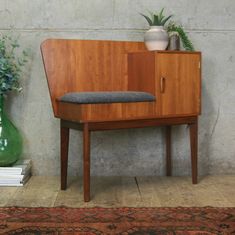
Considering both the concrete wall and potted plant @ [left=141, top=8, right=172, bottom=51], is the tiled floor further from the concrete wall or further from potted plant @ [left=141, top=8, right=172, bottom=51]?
potted plant @ [left=141, top=8, right=172, bottom=51]

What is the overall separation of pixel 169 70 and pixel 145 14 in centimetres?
62

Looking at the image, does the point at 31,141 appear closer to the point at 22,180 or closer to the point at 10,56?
the point at 22,180

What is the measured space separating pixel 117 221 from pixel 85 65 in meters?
1.14

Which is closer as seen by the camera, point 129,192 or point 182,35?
point 129,192

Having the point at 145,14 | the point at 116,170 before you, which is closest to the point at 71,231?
the point at 116,170

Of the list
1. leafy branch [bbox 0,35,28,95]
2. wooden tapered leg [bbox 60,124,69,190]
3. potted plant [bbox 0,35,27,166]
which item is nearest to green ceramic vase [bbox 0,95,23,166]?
potted plant [bbox 0,35,27,166]

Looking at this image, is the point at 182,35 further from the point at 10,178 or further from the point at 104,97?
the point at 10,178

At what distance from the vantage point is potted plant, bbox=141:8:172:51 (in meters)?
2.68

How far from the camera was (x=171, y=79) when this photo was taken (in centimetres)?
257

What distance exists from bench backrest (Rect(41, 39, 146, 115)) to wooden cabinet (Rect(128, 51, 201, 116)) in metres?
0.13

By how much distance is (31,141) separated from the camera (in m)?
3.01

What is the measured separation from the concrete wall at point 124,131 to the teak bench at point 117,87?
10.7 inches

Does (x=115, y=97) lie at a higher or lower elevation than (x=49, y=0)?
lower

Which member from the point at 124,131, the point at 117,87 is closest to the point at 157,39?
the point at 117,87
